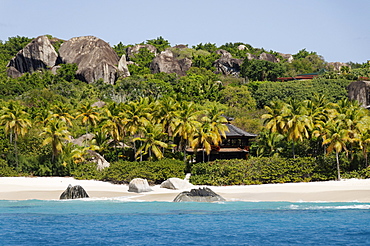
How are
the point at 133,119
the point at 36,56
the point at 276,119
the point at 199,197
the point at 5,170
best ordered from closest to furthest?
the point at 199,197 → the point at 276,119 → the point at 5,170 → the point at 133,119 → the point at 36,56

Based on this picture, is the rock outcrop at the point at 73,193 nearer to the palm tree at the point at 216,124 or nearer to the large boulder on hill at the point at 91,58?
the palm tree at the point at 216,124

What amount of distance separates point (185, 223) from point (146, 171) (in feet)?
59.7

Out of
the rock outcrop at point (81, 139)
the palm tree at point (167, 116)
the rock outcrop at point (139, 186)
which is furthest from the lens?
the rock outcrop at point (81, 139)

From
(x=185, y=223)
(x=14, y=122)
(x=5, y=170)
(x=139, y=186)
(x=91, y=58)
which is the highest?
(x=91, y=58)

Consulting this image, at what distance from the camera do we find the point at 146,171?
45125 millimetres

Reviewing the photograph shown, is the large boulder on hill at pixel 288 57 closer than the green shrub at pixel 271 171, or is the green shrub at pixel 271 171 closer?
the green shrub at pixel 271 171

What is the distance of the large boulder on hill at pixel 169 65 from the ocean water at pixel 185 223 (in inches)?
3516

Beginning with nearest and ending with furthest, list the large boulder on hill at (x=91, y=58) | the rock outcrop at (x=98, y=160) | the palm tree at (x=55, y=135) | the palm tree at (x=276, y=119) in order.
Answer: the palm tree at (x=55, y=135) < the palm tree at (x=276, y=119) < the rock outcrop at (x=98, y=160) < the large boulder on hill at (x=91, y=58)

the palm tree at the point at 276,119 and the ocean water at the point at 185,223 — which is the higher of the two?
the palm tree at the point at 276,119

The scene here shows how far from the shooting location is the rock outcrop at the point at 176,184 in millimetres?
42375

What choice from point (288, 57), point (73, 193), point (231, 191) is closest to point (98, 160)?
point (73, 193)

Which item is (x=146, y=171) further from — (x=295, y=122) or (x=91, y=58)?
(x=91, y=58)

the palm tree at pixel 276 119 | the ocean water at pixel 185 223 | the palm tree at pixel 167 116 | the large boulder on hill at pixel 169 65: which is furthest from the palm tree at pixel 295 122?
the large boulder on hill at pixel 169 65

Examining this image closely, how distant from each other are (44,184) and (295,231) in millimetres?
26797
